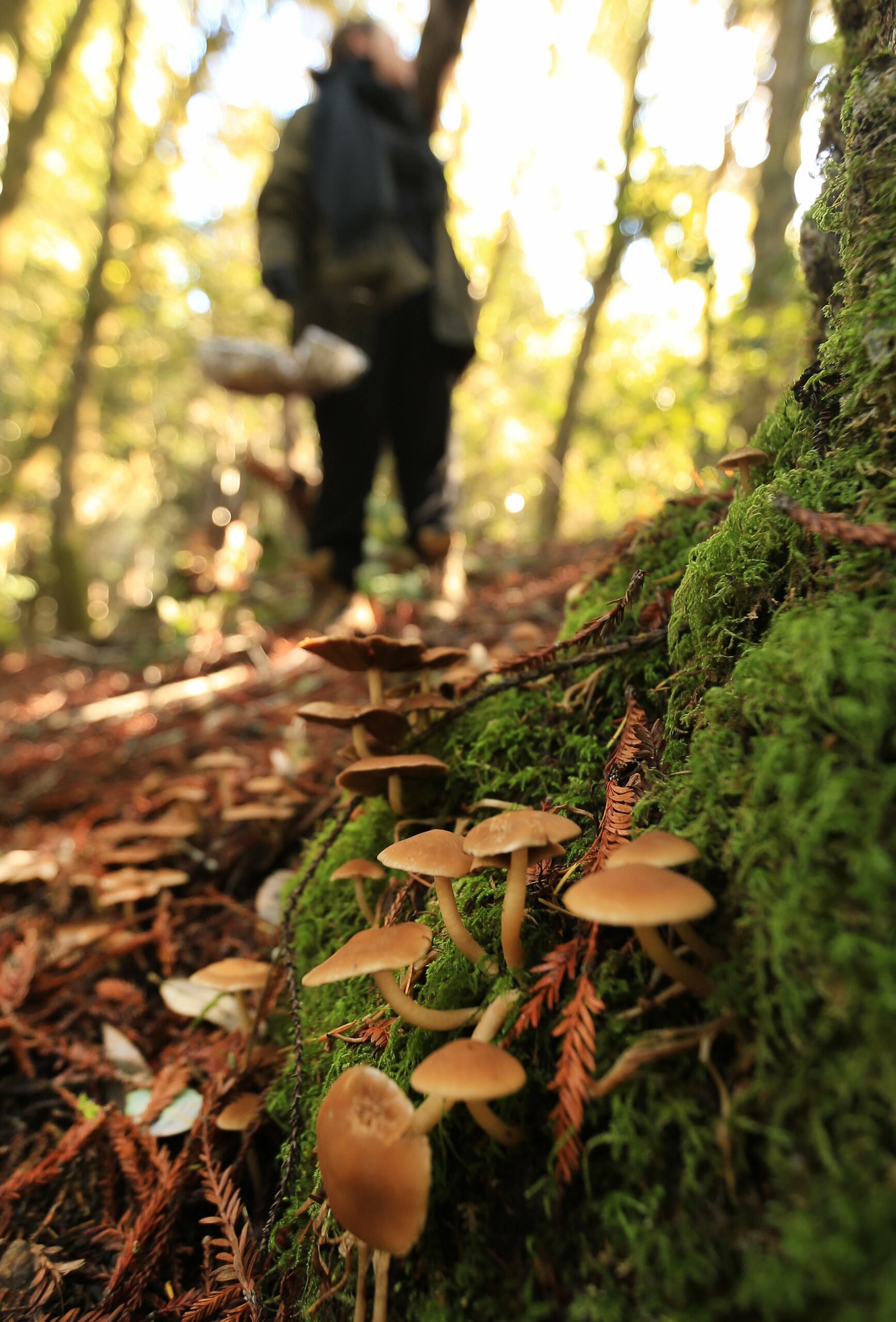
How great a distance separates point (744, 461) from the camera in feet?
5.31

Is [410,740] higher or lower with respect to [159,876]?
higher

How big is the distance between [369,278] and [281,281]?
66 centimetres

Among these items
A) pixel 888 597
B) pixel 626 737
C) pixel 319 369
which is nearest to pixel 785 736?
pixel 888 597

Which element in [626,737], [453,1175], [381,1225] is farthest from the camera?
[626,737]

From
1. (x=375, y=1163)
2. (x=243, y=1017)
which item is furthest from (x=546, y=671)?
(x=243, y=1017)

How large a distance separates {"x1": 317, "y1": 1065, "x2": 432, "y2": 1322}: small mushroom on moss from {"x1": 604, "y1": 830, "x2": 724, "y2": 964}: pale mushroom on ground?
1.53ft

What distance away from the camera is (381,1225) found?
3.11 ft

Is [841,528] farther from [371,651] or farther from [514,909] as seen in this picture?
[371,651]

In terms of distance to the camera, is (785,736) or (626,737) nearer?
(785,736)

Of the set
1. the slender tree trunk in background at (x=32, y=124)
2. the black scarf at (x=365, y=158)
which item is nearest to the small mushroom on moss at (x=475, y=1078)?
the black scarf at (x=365, y=158)

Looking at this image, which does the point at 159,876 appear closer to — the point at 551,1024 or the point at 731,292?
the point at 551,1024

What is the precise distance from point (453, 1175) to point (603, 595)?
1.54 m

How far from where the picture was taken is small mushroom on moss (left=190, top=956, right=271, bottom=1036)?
1815 mm

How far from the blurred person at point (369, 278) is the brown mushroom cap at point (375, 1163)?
4.94 meters
